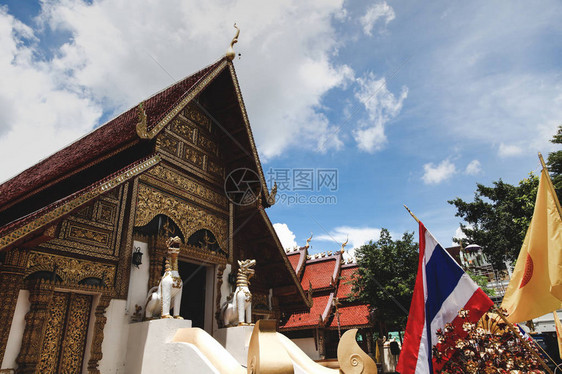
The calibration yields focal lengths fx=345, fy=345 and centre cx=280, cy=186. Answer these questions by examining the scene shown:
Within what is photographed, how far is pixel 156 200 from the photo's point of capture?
6305 millimetres

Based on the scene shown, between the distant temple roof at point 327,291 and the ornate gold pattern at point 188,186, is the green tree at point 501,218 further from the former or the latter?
the ornate gold pattern at point 188,186

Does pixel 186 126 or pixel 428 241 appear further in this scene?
pixel 186 126

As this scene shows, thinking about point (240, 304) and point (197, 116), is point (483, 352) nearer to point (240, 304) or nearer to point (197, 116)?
point (240, 304)

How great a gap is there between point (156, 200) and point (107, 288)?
5.76 feet

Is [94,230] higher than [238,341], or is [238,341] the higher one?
[94,230]

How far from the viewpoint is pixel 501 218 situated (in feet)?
67.0

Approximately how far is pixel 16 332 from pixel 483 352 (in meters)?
5.14

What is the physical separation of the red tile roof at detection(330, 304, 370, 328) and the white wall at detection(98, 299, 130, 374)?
12942 mm

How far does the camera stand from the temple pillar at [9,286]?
159 inches

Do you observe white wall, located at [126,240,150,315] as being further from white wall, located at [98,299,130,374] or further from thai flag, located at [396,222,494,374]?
thai flag, located at [396,222,494,374]

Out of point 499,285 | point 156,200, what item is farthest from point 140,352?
point 499,285

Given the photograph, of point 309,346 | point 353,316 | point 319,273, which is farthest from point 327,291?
point 309,346

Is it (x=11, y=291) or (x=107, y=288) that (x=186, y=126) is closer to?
(x=107, y=288)

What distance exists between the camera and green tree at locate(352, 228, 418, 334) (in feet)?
51.8
